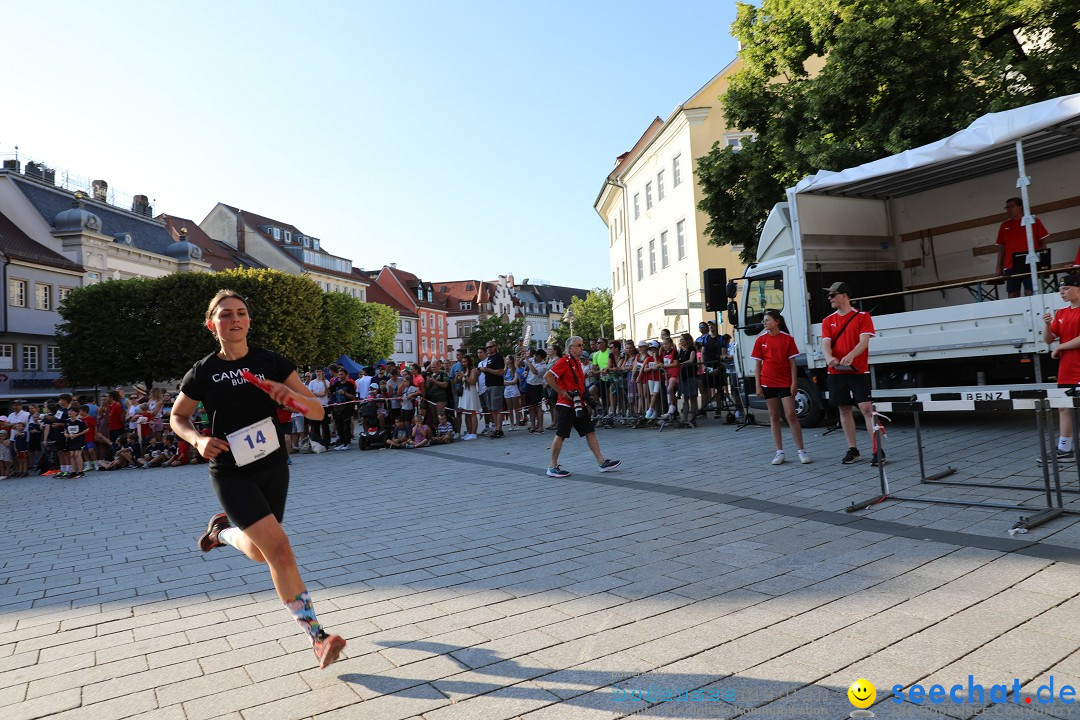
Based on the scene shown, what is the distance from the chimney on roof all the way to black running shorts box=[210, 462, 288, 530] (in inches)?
2521

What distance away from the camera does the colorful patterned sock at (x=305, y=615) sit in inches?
151

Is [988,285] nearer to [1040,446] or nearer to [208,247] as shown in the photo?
[1040,446]

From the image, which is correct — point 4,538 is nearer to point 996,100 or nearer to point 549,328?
point 996,100

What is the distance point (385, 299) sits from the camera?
96250 mm

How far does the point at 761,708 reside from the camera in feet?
9.96

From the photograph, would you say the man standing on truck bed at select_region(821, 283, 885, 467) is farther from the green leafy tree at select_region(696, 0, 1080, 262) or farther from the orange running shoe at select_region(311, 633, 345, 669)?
the green leafy tree at select_region(696, 0, 1080, 262)

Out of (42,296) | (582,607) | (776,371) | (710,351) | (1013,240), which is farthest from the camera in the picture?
(42,296)

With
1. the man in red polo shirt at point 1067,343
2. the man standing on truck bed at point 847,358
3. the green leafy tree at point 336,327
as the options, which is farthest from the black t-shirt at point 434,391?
the green leafy tree at point 336,327

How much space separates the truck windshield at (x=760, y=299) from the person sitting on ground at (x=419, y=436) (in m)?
7.46

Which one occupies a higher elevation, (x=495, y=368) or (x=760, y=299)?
(x=760, y=299)

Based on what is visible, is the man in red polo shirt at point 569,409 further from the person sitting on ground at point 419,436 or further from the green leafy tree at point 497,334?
the green leafy tree at point 497,334

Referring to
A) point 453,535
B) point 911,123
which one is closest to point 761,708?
point 453,535

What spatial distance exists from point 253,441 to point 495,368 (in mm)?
14494

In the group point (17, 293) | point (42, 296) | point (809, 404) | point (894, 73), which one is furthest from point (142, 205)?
point (809, 404)
